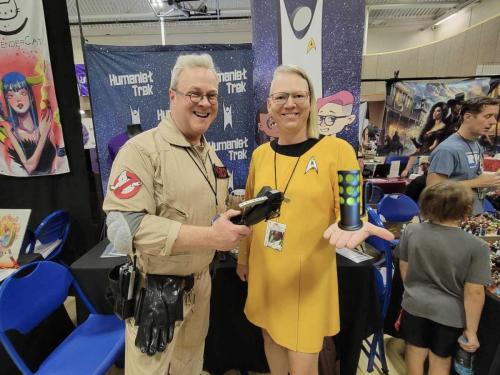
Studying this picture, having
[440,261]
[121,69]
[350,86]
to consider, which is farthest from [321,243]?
[121,69]

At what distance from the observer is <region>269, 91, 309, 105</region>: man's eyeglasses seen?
1048 mm

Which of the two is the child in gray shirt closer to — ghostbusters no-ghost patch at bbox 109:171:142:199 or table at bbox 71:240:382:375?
table at bbox 71:240:382:375

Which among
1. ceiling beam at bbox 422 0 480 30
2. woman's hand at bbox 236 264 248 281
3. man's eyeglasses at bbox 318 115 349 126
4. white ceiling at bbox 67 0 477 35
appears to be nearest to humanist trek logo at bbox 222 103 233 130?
man's eyeglasses at bbox 318 115 349 126

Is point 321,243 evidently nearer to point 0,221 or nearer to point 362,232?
point 362,232

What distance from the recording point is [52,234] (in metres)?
2.52

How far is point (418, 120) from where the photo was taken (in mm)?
4078

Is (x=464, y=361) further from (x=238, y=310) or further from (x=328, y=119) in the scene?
(x=328, y=119)

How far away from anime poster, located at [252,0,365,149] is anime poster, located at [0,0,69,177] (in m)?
1.73

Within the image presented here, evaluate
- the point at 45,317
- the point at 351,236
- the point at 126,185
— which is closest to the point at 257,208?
the point at 351,236

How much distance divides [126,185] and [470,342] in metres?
1.68

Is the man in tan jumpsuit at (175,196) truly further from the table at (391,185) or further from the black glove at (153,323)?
the table at (391,185)

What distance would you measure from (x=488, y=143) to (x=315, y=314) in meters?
4.55

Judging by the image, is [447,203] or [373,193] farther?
[373,193]

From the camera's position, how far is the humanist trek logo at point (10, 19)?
2168 millimetres
